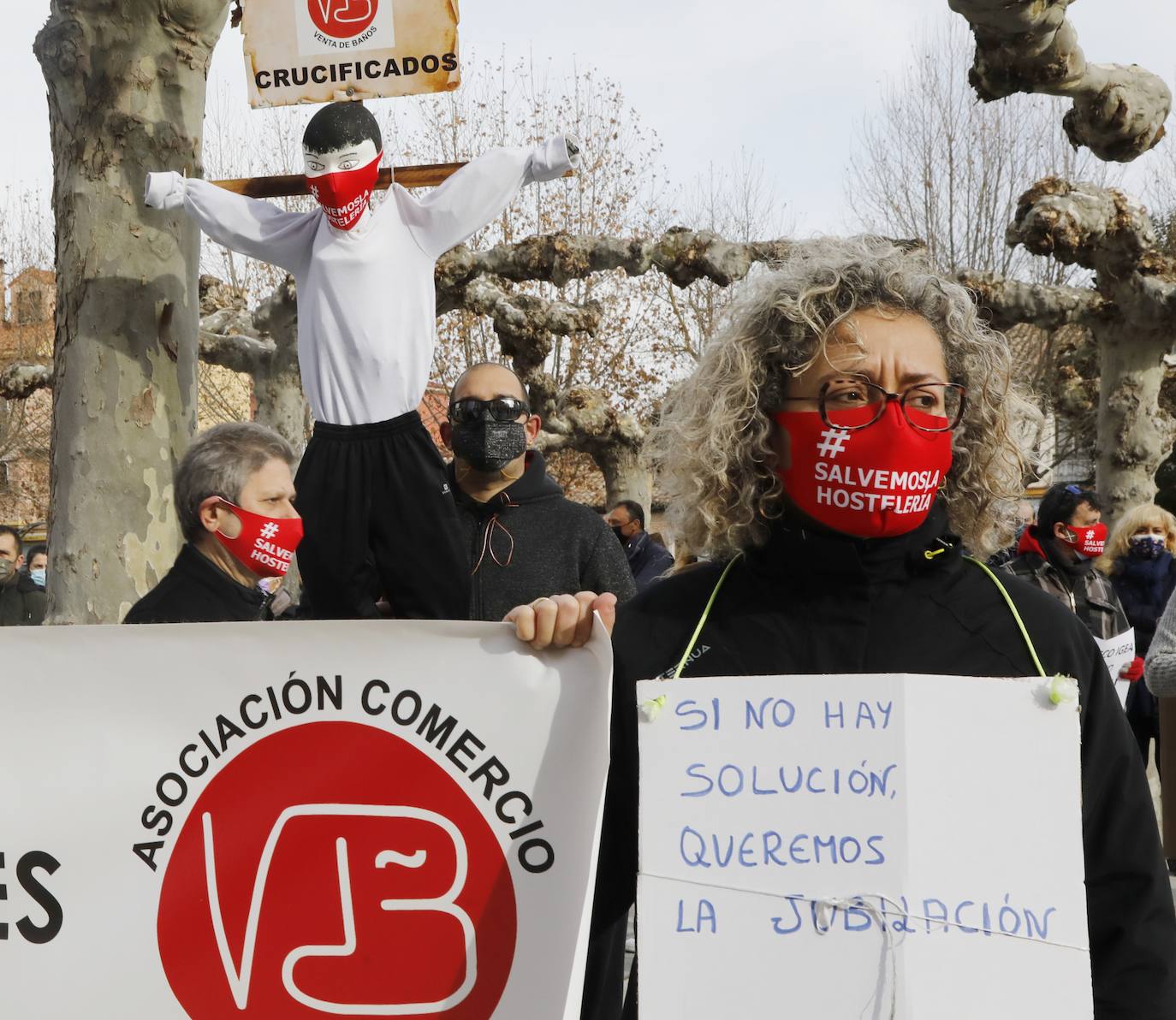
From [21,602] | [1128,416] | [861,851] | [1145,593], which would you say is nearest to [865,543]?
[861,851]

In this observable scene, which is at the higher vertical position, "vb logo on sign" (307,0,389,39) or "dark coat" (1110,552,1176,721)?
"vb logo on sign" (307,0,389,39)

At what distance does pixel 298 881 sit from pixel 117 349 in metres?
3.46

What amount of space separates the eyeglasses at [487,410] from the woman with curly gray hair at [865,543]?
7.18 ft

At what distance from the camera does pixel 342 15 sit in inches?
156

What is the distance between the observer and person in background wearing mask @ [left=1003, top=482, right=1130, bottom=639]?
6512 millimetres

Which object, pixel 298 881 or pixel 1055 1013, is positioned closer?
pixel 1055 1013

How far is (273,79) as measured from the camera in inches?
160

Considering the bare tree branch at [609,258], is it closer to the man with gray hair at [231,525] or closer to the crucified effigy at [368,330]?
the crucified effigy at [368,330]

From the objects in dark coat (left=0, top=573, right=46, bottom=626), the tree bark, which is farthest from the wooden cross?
the tree bark

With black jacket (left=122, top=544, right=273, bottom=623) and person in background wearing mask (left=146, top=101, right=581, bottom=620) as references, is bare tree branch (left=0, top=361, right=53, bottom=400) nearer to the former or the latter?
person in background wearing mask (left=146, top=101, right=581, bottom=620)

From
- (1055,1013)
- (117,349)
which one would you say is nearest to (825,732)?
(1055,1013)

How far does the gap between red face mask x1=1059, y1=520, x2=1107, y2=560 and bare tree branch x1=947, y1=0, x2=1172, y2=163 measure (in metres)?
2.70

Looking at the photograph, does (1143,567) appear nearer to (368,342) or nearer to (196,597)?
(368,342)

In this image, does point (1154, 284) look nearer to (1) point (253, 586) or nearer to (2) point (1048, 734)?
(1) point (253, 586)
